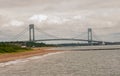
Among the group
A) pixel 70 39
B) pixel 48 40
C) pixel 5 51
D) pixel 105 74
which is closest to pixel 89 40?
pixel 70 39

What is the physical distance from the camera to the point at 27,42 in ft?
495

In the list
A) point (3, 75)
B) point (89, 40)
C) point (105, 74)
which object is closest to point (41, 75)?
point (3, 75)

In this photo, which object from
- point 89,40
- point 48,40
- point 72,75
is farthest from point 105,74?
point 89,40

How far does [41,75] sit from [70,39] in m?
124

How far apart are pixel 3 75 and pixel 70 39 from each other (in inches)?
4865

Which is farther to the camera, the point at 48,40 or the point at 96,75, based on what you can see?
the point at 48,40

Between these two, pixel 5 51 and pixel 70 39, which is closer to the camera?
pixel 5 51

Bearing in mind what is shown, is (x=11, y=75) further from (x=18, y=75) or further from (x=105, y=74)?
(x=105, y=74)

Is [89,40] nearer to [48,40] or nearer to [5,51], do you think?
[48,40]

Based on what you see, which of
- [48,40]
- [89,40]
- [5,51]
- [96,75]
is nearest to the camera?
[96,75]

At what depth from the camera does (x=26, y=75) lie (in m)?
29.9

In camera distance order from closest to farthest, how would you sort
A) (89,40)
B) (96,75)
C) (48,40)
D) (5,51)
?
1. (96,75)
2. (5,51)
3. (48,40)
4. (89,40)

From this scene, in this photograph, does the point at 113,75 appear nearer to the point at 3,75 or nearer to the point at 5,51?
the point at 3,75

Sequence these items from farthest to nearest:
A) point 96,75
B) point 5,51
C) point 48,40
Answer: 1. point 48,40
2. point 5,51
3. point 96,75
